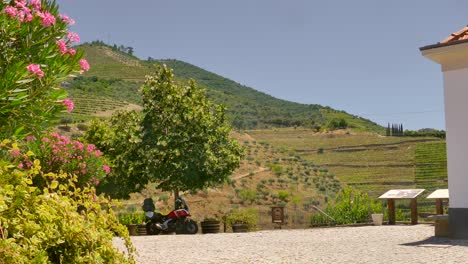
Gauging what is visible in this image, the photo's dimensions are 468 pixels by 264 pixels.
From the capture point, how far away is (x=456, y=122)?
14.7m

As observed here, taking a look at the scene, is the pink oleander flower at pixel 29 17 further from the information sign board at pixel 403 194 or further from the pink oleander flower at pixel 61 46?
the information sign board at pixel 403 194

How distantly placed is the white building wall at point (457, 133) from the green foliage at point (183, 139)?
12.1 m

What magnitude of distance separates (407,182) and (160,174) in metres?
44.0

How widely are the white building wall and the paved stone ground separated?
4.07 feet

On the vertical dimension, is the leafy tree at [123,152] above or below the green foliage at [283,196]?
above

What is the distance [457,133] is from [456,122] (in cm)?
28

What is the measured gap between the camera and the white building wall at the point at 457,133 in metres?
14.5

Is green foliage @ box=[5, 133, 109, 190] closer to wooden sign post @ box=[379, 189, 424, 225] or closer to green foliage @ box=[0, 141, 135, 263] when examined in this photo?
wooden sign post @ box=[379, 189, 424, 225]

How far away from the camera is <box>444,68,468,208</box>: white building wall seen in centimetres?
1455

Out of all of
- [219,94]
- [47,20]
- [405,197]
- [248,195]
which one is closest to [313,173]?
[248,195]

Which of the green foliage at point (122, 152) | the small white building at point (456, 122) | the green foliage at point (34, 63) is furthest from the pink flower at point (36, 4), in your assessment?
the green foliage at point (122, 152)

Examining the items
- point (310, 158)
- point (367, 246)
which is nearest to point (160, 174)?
point (367, 246)

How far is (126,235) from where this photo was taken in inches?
189

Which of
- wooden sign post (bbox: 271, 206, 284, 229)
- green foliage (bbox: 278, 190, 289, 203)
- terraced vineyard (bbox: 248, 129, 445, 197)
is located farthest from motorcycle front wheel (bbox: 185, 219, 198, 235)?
terraced vineyard (bbox: 248, 129, 445, 197)
